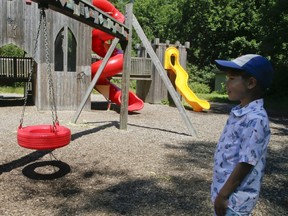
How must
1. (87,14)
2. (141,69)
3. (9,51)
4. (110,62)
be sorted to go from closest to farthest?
1. (87,14)
2. (110,62)
3. (141,69)
4. (9,51)

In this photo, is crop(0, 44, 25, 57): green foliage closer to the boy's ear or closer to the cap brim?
the cap brim

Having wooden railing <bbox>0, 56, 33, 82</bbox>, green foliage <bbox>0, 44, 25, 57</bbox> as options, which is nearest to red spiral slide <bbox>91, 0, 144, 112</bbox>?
wooden railing <bbox>0, 56, 33, 82</bbox>

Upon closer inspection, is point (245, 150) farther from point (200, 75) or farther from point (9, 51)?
point (200, 75)

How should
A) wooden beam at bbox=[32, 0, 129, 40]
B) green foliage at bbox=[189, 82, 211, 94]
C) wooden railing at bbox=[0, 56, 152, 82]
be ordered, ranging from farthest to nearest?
green foliage at bbox=[189, 82, 211, 94]
wooden railing at bbox=[0, 56, 152, 82]
wooden beam at bbox=[32, 0, 129, 40]

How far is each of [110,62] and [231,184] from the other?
11.1m

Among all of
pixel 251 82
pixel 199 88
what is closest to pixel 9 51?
pixel 199 88

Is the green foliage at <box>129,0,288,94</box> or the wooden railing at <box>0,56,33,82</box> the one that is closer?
the wooden railing at <box>0,56,33,82</box>

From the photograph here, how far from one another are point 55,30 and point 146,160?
8.03 meters

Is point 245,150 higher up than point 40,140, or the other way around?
point 245,150

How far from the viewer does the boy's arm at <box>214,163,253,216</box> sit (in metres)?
1.94

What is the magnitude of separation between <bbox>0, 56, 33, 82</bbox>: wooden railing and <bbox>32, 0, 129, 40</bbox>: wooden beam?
803 centimetres

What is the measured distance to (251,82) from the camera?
2.05m

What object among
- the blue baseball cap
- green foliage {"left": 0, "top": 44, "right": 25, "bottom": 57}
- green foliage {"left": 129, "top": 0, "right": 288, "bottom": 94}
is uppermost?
green foliage {"left": 129, "top": 0, "right": 288, "bottom": 94}

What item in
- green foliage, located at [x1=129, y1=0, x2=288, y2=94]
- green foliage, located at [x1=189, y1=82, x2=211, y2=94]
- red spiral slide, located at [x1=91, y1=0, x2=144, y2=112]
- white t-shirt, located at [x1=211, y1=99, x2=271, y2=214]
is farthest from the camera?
green foliage, located at [x1=129, y1=0, x2=288, y2=94]
